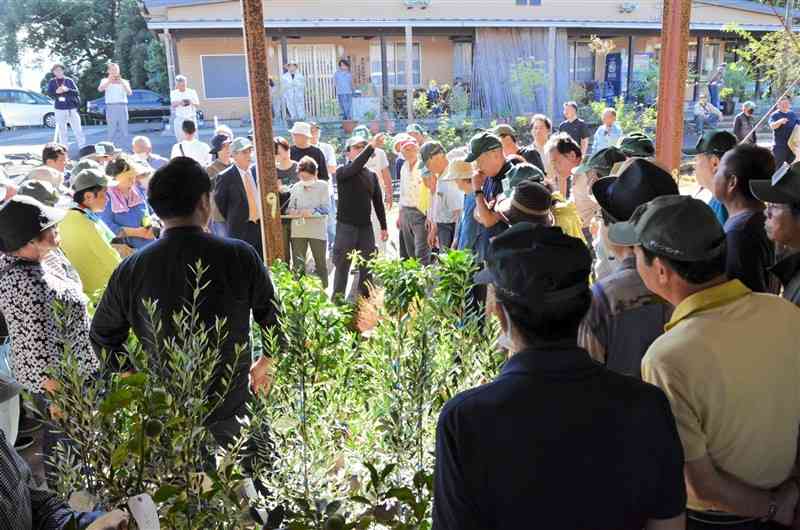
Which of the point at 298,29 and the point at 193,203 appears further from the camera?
the point at 298,29

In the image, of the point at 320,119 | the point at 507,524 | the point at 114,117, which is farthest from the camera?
the point at 320,119

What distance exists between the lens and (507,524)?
4.30 ft

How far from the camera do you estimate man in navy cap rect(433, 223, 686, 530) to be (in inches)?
50.7

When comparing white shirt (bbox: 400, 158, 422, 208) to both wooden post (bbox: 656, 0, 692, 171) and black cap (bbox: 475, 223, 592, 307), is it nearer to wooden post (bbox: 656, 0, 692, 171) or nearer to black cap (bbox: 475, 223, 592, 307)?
wooden post (bbox: 656, 0, 692, 171)

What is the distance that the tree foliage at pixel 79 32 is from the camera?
98.1ft

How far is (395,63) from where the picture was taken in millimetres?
21875

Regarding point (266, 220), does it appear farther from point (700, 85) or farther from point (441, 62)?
point (700, 85)

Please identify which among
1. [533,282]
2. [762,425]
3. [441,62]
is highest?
[441,62]

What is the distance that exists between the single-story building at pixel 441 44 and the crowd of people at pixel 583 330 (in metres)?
15.0

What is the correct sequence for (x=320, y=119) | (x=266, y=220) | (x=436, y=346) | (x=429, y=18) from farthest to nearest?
(x=429, y=18)
(x=320, y=119)
(x=266, y=220)
(x=436, y=346)

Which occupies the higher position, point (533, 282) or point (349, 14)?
point (349, 14)

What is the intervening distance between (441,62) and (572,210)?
1849 cm

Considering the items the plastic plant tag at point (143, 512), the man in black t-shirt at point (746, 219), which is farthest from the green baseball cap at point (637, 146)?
the plastic plant tag at point (143, 512)

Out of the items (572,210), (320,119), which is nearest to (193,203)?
(572,210)
